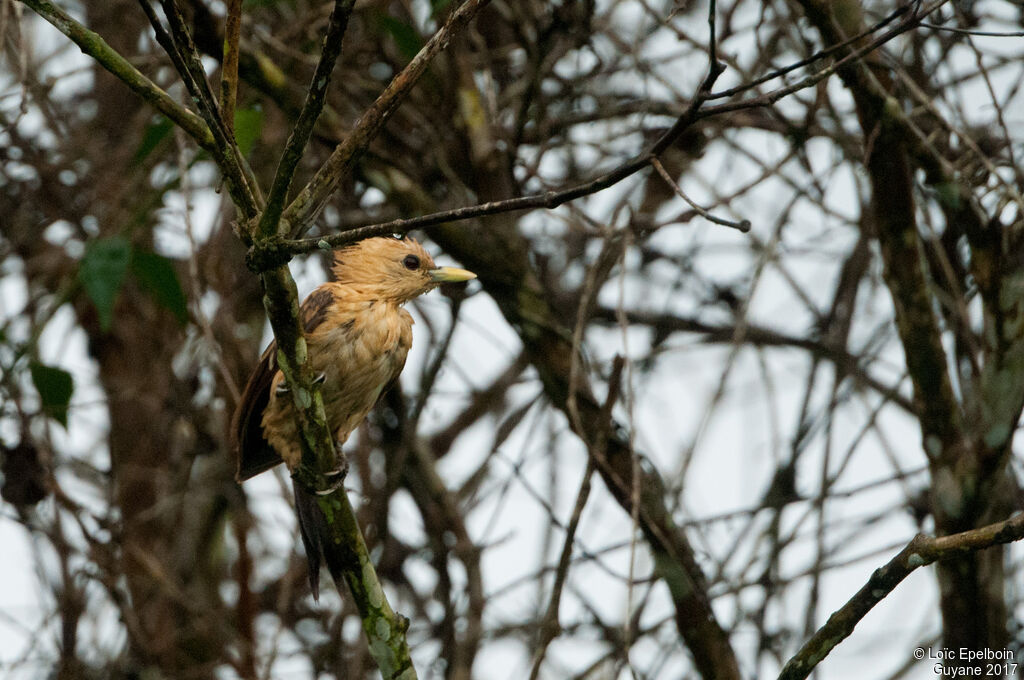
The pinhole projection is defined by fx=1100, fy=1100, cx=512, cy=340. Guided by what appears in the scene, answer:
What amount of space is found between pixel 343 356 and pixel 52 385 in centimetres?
96

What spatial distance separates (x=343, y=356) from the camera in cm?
345

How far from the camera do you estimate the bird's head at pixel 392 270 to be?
12.4 ft

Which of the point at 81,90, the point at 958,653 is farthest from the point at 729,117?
the point at 81,90

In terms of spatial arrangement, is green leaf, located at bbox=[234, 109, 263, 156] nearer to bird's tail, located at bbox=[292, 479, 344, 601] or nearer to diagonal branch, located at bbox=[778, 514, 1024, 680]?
bird's tail, located at bbox=[292, 479, 344, 601]

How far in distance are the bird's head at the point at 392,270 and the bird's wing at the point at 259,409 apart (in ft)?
0.56

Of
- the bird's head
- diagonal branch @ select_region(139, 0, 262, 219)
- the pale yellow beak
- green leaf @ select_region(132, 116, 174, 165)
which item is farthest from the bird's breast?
diagonal branch @ select_region(139, 0, 262, 219)

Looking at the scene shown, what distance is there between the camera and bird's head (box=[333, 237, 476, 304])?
3783 millimetres

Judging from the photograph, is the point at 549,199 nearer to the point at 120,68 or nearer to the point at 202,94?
the point at 202,94

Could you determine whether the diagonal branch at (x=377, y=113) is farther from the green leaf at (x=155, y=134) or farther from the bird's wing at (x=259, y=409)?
the green leaf at (x=155, y=134)

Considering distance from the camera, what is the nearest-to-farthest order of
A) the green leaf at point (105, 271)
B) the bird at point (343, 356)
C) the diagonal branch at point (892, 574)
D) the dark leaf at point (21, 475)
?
the diagonal branch at point (892, 574) → the green leaf at point (105, 271) → the bird at point (343, 356) → the dark leaf at point (21, 475)

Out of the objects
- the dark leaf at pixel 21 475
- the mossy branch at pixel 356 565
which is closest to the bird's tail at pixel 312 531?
the mossy branch at pixel 356 565

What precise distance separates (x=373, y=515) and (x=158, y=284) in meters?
1.38

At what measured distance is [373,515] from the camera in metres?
4.49

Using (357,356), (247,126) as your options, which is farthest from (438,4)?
(357,356)
